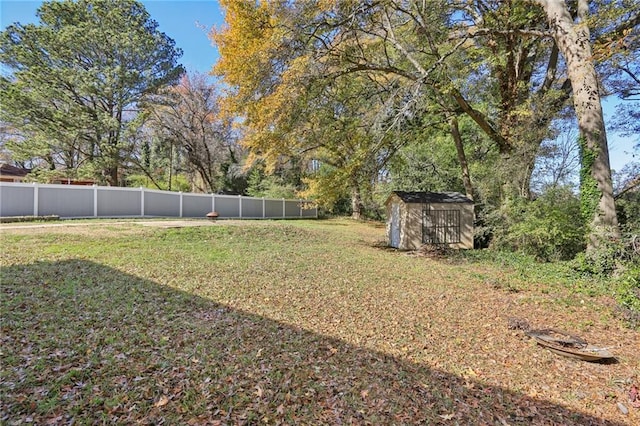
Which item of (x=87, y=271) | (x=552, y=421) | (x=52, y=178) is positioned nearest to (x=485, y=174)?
(x=552, y=421)

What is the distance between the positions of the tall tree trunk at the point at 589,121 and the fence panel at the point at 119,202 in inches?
575

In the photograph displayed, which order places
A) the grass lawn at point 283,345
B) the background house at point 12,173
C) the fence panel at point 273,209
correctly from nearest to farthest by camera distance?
the grass lawn at point 283,345 → the fence panel at point 273,209 → the background house at point 12,173

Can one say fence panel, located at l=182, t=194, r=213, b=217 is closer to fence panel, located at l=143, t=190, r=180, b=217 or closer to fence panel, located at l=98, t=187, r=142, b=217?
fence panel, located at l=143, t=190, r=180, b=217

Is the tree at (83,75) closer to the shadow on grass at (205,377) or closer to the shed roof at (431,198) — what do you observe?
the shed roof at (431,198)

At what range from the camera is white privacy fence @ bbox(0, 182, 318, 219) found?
1002 centimetres

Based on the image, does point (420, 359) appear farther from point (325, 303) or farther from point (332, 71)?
point (332, 71)

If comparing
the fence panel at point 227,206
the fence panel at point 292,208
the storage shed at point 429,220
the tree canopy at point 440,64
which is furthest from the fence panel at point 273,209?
the storage shed at point 429,220

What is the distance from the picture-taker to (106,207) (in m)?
12.0

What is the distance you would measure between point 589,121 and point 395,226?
19.8ft

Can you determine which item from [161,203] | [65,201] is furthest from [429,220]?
[65,201]

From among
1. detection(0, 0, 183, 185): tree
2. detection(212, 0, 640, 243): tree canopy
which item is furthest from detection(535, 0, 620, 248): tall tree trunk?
detection(0, 0, 183, 185): tree

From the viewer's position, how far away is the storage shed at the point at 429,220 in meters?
11.0

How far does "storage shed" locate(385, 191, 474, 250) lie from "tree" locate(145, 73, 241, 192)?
40.5 ft

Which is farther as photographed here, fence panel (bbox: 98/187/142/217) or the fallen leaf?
fence panel (bbox: 98/187/142/217)
